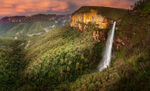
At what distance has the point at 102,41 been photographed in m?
78.0

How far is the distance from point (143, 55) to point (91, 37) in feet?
152

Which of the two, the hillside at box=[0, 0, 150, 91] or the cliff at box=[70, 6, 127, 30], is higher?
the cliff at box=[70, 6, 127, 30]

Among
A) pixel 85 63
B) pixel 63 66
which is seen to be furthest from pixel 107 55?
pixel 63 66

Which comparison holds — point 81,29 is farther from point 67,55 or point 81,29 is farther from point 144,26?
point 144,26

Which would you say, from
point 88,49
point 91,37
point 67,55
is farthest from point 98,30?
point 67,55

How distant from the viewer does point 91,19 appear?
323 ft

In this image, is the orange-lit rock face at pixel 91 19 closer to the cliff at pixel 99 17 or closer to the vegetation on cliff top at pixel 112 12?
the cliff at pixel 99 17

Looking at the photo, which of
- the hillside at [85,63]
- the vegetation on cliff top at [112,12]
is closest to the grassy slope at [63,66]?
the hillside at [85,63]

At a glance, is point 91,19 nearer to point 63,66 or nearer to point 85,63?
point 85,63

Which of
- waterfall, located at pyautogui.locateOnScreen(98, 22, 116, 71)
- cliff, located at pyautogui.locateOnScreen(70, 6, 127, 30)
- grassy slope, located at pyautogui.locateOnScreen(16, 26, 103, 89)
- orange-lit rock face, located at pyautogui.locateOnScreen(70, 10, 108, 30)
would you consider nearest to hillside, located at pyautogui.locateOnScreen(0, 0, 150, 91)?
grassy slope, located at pyautogui.locateOnScreen(16, 26, 103, 89)

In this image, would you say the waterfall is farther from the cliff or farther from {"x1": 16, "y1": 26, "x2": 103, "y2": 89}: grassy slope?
the cliff

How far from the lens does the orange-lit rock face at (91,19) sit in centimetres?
8394

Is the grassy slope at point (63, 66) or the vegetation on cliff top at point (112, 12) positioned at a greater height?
the vegetation on cliff top at point (112, 12)

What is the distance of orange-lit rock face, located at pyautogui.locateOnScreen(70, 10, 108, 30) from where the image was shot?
83938mm
